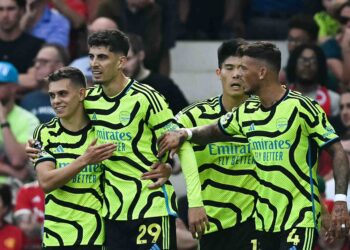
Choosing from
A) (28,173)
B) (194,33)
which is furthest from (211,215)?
(194,33)

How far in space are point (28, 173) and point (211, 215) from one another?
3430mm

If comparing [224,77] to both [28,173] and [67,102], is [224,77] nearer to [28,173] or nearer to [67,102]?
[67,102]

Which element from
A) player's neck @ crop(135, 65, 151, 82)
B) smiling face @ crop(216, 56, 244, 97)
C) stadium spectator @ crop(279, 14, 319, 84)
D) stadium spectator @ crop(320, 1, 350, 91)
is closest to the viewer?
smiling face @ crop(216, 56, 244, 97)

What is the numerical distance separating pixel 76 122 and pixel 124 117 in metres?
0.43

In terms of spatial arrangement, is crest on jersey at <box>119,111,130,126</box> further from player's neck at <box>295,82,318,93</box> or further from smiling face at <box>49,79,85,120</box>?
player's neck at <box>295,82,318,93</box>

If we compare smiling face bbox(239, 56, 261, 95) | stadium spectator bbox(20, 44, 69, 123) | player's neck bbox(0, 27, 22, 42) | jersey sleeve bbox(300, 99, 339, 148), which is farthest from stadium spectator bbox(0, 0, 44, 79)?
jersey sleeve bbox(300, 99, 339, 148)

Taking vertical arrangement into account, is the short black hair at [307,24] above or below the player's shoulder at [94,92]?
above

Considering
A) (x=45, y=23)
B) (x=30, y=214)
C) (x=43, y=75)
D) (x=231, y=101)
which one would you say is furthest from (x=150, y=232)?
(x=45, y=23)

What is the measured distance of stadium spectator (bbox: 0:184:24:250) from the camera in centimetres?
1444

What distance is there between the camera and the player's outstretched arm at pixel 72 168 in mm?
11742

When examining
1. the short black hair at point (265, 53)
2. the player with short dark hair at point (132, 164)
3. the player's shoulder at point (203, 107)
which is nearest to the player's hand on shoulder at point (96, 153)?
the player with short dark hair at point (132, 164)

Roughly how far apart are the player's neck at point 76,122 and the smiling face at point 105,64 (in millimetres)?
302

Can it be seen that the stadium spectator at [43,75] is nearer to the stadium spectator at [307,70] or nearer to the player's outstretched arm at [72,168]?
the stadium spectator at [307,70]

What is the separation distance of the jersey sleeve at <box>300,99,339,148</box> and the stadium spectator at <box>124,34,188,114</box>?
160 inches
